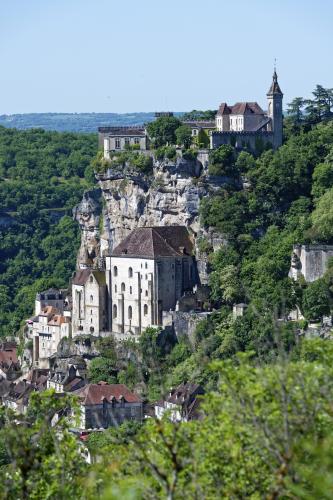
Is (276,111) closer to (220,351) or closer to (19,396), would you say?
(220,351)

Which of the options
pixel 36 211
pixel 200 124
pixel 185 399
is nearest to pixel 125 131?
pixel 200 124

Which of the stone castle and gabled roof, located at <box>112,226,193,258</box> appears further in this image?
the stone castle

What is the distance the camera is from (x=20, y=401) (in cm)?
7512

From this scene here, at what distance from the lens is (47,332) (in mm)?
83875

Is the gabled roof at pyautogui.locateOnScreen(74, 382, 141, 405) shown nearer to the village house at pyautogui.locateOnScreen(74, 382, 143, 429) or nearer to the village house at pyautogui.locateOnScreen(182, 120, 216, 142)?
the village house at pyautogui.locateOnScreen(74, 382, 143, 429)

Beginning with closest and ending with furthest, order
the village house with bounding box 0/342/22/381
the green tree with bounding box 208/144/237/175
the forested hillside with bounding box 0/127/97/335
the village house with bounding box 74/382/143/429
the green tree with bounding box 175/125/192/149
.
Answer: the village house with bounding box 74/382/143/429 → the green tree with bounding box 208/144/237/175 → the green tree with bounding box 175/125/192/149 → the village house with bounding box 0/342/22/381 → the forested hillside with bounding box 0/127/97/335

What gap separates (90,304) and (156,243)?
5175 millimetres

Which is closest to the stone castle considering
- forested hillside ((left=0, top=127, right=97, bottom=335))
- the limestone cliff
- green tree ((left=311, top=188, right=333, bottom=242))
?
the limestone cliff

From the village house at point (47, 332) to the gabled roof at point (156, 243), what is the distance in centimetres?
591

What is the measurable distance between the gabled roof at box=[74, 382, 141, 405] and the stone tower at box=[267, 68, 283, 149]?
16738 millimetres

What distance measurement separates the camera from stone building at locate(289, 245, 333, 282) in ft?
238

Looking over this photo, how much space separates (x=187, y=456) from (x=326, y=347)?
4087mm

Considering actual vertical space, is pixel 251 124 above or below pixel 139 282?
above

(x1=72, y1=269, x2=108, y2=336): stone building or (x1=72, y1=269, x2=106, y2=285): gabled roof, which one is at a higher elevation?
(x1=72, y1=269, x2=106, y2=285): gabled roof
